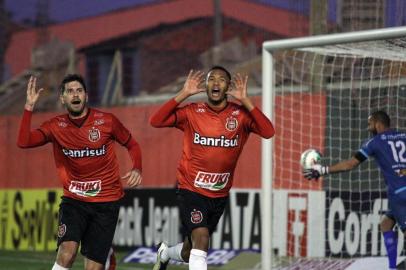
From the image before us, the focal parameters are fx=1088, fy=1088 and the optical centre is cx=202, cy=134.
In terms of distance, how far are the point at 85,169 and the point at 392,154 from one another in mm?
4012

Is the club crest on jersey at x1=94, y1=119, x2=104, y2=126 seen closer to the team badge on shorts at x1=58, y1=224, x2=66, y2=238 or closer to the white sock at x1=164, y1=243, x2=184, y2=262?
the team badge on shorts at x1=58, y1=224, x2=66, y2=238

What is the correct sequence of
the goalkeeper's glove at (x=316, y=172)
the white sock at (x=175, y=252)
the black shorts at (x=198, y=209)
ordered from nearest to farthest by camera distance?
the black shorts at (x=198, y=209) < the white sock at (x=175, y=252) < the goalkeeper's glove at (x=316, y=172)

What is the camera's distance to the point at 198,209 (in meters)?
8.99

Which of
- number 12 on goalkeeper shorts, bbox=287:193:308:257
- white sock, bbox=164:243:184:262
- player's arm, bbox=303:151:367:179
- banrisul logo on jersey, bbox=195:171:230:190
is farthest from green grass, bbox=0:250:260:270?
banrisul logo on jersey, bbox=195:171:230:190

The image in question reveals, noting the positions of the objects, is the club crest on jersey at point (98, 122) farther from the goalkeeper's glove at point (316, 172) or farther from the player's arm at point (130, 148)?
the goalkeeper's glove at point (316, 172)

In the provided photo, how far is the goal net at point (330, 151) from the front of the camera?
13.2 meters

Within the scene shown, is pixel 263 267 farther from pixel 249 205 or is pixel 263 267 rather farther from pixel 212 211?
pixel 212 211

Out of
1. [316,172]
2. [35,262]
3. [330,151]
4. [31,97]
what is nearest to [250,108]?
[31,97]

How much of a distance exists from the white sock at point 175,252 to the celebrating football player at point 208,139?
1.17ft

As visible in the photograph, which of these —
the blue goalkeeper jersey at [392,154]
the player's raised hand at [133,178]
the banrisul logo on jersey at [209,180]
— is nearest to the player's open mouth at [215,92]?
the banrisul logo on jersey at [209,180]

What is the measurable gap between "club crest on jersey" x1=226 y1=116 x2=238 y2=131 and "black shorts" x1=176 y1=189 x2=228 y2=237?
60 cm

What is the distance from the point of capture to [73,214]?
28.4ft

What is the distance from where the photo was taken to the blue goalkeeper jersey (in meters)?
11.5

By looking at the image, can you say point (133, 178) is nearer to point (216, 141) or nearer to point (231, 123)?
point (216, 141)
